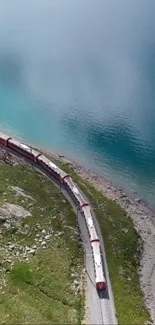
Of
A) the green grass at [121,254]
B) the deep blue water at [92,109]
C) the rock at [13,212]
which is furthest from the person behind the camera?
the deep blue water at [92,109]

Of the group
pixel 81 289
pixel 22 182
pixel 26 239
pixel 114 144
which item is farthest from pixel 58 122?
pixel 81 289

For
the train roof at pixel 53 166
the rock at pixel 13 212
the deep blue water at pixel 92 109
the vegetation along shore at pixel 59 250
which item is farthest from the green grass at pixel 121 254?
the rock at pixel 13 212

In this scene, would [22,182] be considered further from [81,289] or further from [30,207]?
[81,289]

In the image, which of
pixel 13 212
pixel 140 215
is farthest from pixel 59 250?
pixel 140 215

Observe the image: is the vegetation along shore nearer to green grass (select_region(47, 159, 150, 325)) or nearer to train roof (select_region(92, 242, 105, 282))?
green grass (select_region(47, 159, 150, 325))

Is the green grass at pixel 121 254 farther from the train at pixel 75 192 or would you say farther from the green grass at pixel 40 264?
the green grass at pixel 40 264

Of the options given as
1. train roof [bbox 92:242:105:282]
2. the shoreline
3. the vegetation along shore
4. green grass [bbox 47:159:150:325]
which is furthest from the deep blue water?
train roof [bbox 92:242:105:282]
